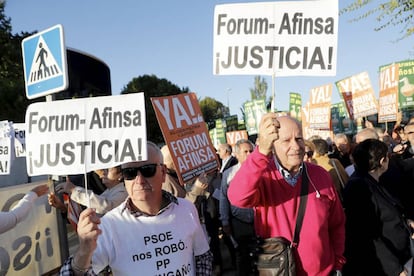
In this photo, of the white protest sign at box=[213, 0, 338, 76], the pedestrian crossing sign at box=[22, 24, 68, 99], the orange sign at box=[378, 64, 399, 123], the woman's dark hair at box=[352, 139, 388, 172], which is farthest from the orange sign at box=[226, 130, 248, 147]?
the pedestrian crossing sign at box=[22, 24, 68, 99]

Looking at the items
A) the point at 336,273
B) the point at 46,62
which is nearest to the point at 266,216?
the point at 336,273

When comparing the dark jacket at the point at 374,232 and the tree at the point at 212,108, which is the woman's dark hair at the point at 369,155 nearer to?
the dark jacket at the point at 374,232

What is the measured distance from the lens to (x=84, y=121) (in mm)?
2268

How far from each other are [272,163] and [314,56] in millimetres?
1131

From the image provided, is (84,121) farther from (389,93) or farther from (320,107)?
(320,107)

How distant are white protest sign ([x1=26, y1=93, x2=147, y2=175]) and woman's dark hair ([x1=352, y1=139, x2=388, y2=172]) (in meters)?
2.06

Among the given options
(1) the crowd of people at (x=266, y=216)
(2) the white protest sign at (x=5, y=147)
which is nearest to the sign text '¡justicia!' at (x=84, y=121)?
(1) the crowd of people at (x=266, y=216)

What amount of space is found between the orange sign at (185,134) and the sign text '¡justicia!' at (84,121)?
190 centimetres

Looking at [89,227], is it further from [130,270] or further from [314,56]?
[314,56]

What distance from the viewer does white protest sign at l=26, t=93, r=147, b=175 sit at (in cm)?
222

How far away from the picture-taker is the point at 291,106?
43.5 feet

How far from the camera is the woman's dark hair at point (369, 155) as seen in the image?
3.41 metres

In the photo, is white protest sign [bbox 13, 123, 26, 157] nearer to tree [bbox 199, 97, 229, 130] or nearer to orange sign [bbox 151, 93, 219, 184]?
orange sign [bbox 151, 93, 219, 184]

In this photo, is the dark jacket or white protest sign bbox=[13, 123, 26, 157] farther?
white protest sign bbox=[13, 123, 26, 157]
